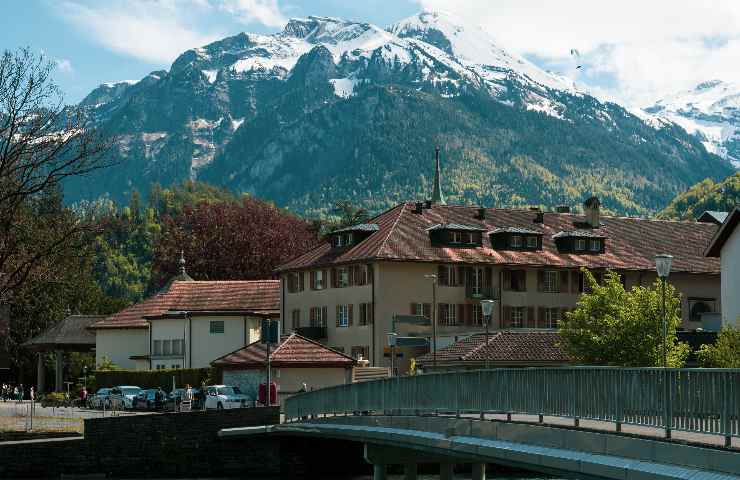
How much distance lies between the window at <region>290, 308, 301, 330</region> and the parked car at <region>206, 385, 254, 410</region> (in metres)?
22.0

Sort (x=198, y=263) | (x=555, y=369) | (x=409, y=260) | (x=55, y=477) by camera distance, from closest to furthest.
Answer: (x=555, y=369), (x=55, y=477), (x=409, y=260), (x=198, y=263)

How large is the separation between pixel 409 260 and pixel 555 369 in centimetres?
5568

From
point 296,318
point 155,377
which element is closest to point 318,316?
point 296,318

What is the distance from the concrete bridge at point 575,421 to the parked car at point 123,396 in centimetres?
3681

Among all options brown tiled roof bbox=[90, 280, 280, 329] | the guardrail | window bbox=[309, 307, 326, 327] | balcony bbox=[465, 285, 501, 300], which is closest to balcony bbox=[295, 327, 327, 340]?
window bbox=[309, 307, 326, 327]

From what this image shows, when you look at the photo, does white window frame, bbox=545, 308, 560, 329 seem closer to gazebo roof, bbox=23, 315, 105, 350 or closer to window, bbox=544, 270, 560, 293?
window, bbox=544, 270, 560, 293

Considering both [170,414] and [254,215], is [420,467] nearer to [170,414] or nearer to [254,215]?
[170,414]

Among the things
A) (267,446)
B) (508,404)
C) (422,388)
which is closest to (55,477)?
(267,446)

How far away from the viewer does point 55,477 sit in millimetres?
54656

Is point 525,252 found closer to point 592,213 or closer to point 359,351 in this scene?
point 592,213

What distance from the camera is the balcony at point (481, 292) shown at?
8675 centimetres

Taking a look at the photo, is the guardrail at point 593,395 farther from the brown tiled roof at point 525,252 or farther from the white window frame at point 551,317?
the white window frame at point 551,317

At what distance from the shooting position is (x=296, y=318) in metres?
91.2

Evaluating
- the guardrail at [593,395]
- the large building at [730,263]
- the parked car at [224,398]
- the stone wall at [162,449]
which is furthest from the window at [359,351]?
→ the guardrail at [593,395]
